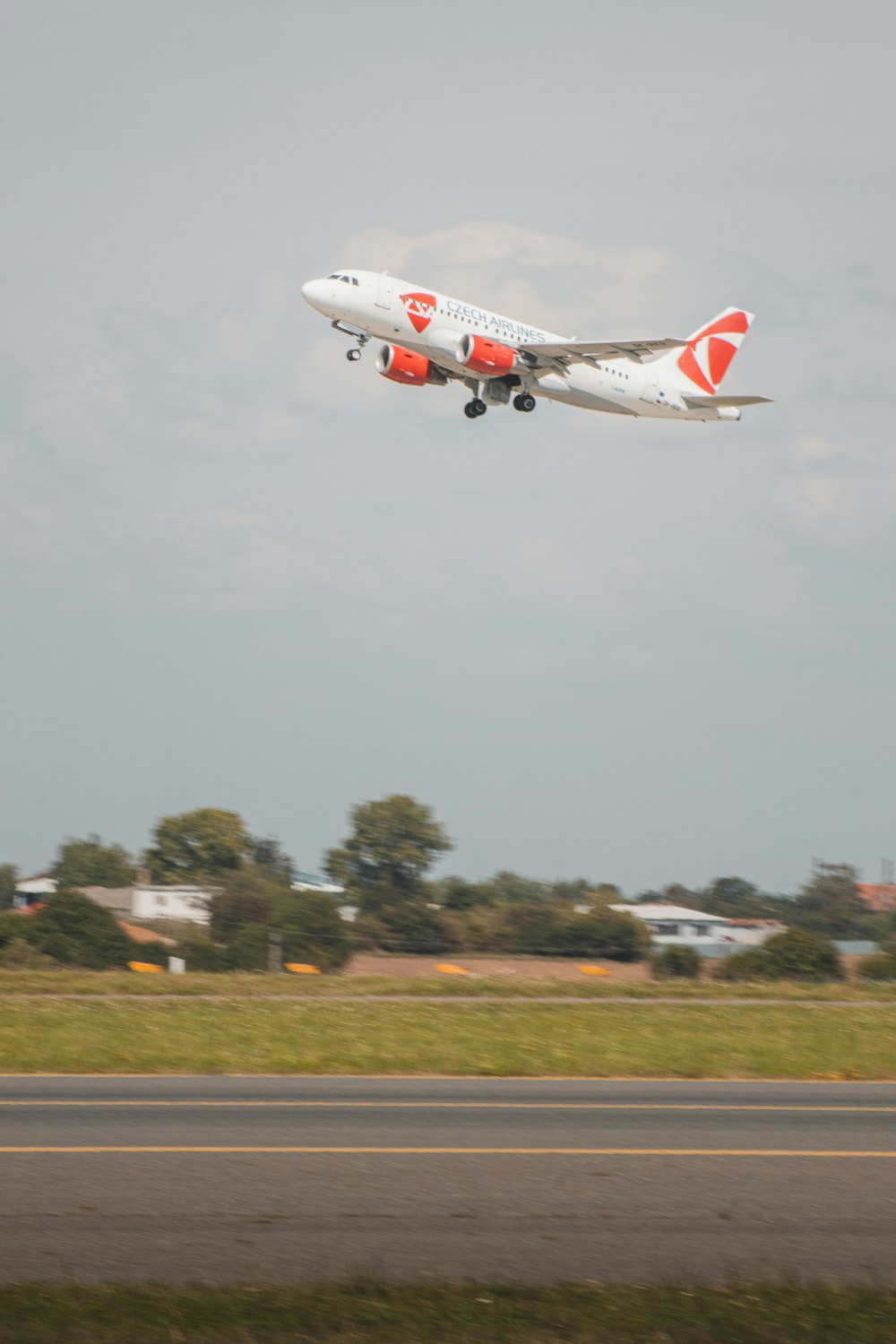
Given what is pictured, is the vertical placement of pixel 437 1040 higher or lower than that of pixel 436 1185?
higher

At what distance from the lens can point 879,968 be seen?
36656 mm

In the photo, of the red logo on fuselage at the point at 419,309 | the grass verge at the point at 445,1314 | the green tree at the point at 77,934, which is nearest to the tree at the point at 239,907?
the green tree at the point at 77,934

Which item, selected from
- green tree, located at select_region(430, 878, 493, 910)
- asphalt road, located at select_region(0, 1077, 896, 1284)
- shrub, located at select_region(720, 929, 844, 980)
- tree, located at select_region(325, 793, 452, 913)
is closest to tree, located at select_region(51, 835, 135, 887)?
tree, located at select_region(325, 793, 452, 913)

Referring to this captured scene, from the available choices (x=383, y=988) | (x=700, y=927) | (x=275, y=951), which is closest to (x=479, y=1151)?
(x=383, y=988)

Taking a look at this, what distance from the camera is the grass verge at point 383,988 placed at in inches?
1065

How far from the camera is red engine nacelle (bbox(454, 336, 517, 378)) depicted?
41250 millimetres

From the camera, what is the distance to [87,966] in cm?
3741

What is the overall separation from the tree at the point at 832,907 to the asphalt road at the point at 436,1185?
3579cm

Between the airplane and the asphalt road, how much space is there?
2955cm

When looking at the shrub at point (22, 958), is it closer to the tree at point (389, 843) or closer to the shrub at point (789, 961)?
the shrub at point (789, 961)

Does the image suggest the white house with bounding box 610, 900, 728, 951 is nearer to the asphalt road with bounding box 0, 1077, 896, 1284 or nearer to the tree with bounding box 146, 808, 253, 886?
the tree with bounding box 146, 808, 253, 886

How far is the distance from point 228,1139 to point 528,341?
35598 millimetres

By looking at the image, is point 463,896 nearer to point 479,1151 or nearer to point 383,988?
point 383,988

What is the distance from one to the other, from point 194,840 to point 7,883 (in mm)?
31065
